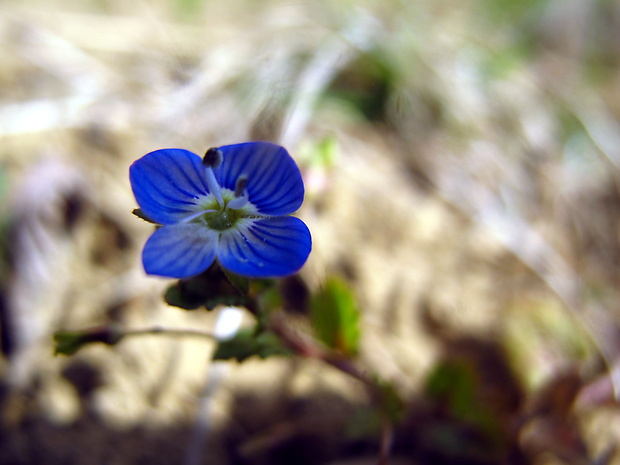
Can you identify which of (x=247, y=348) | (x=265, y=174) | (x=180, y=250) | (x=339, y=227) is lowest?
(x=247, y=348)

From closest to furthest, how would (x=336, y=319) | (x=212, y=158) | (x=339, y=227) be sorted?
(x=212, y=158)
(x=336, y=319)
(x=339, y=227)

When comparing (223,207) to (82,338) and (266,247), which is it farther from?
(82,338)

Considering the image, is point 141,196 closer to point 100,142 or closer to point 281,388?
point 281,388

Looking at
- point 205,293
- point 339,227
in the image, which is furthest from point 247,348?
point 339,227

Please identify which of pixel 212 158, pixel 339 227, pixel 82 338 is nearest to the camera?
pixel 212 158

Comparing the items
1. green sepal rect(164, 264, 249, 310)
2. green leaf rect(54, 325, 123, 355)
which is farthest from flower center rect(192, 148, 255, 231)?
green leaf rect(54, 325, 123, 355)

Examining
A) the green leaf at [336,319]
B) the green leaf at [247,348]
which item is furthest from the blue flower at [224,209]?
the green leaf at [336,319]

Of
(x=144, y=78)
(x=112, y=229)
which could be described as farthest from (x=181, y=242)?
(x=144, y=78)

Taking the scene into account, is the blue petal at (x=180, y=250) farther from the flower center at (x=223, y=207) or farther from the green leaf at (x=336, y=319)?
the green leaf at (x=336, y=319)
